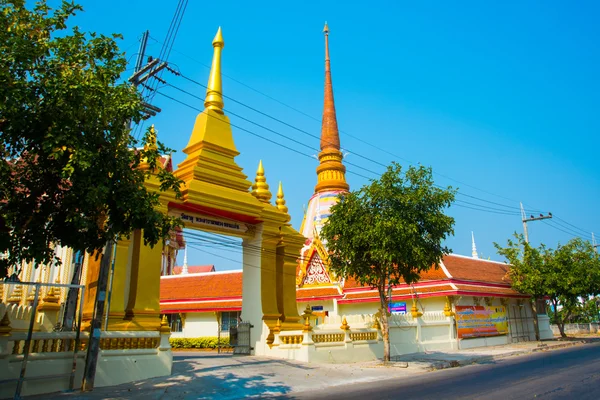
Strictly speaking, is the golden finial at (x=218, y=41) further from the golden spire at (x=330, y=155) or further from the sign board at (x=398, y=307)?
the golden spire at (x=330, y=155)

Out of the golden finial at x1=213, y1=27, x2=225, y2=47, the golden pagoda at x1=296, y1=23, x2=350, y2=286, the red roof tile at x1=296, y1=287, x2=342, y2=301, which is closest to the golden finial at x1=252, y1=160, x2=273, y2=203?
the golden finial at x1=213, y1=27, x2=225, y2=47

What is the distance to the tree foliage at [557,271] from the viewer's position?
995 inches

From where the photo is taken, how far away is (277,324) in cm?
1600

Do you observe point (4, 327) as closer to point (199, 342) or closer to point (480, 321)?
point (199, 342)

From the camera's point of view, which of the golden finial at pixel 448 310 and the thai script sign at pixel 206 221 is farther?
the golden finial at pixel 448 310

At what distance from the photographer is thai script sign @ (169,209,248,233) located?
14.9 metres

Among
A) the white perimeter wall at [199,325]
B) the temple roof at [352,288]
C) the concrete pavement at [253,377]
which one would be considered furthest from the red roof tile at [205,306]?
the concrete pavement at [253,377]

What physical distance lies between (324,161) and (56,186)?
29552 mm

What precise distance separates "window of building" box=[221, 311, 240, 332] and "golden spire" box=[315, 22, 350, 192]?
1340 cm

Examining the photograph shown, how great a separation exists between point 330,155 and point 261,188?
756 inches

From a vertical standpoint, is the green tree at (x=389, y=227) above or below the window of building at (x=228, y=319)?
above

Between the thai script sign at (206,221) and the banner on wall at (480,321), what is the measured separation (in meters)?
11.7

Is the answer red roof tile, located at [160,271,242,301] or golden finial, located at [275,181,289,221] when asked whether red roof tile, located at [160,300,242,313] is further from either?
golden finial, located at [275,181,289,221]

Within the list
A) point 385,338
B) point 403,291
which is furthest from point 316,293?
point 385,338
